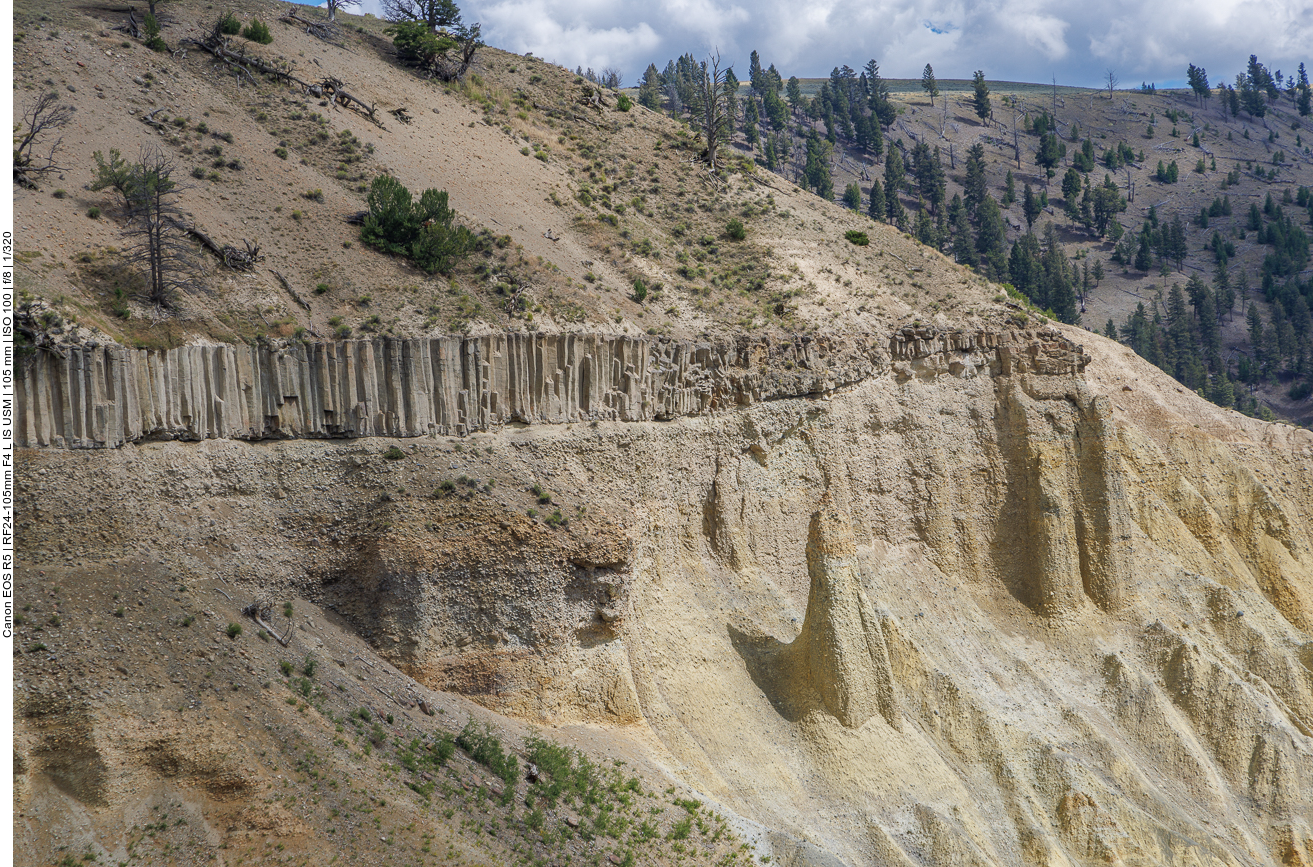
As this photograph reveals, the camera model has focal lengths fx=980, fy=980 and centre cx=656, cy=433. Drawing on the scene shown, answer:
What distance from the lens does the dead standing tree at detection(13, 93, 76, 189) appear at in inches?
1234

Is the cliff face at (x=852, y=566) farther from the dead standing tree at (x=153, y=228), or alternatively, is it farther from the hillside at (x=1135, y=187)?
the hillside at (x=1135, y=187)

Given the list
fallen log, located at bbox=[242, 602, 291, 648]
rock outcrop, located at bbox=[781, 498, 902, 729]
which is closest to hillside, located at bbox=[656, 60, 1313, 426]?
rock outcrop, located at bbox=[781, 498, 902, 729]

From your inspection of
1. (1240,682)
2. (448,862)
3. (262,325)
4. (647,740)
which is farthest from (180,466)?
(1240,682)

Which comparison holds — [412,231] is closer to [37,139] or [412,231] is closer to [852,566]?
[37,139]

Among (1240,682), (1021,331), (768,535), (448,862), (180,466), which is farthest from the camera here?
(1021,331)

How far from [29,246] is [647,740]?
2439cm

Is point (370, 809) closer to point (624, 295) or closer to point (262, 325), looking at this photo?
point (262, 325)

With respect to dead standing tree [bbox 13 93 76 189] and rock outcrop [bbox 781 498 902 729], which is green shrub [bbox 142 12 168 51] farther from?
rock outcrop [bbox 781 498 902 729]

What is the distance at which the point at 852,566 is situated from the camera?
3647cm

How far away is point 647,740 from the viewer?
1278 inches

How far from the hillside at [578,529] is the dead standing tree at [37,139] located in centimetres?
79

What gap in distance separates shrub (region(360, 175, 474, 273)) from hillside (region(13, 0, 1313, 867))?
1.56 ft

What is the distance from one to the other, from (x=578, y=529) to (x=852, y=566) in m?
10.9

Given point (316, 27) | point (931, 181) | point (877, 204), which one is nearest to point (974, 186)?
point (931, 181)
